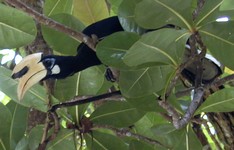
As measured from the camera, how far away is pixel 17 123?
1419 mm

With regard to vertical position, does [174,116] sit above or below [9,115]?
below

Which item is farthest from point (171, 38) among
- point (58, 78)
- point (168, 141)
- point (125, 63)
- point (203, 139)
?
point (203, 139)

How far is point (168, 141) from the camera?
4.09ft

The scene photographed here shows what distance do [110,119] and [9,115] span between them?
0.27m

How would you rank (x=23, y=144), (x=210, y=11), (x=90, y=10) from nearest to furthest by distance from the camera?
(x=210, y=11)
(x=23, y=144)
(x=90, y=10)

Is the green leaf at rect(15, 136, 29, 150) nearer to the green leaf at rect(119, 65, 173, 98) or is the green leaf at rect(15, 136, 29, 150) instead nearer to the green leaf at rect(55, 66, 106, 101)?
the green leaf at rect(55, 66, 106, 101)

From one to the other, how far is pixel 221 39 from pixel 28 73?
1.46 feet

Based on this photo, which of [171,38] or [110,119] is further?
[110,119]

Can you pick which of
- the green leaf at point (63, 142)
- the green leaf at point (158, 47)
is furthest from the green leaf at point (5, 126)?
the green leaf at point (158, 47)

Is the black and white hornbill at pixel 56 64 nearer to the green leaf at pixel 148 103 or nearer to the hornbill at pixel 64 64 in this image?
the hornbill at pixel 64 64

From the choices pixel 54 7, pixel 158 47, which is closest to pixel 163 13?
pixel 158 47

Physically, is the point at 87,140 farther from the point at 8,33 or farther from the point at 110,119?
the point at 8,33

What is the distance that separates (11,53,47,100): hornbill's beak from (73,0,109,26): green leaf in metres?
0.33

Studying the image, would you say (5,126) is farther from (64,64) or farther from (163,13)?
(163,13)
